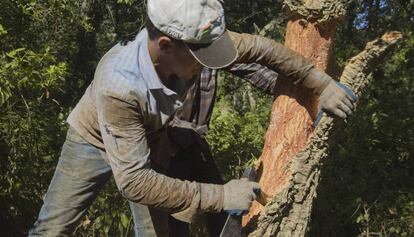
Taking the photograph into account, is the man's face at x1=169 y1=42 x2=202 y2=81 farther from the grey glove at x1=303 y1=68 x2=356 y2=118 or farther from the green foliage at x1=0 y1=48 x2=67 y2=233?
the green foliage at x1=0 y1=48 x2=67 y2=233

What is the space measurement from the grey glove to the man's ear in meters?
0.73

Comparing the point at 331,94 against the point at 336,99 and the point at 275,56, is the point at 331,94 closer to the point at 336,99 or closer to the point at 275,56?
the point at 336,99

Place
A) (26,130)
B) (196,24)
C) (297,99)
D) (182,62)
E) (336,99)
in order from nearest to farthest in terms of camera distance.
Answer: (196,24), (182,62), (336,99), (297,99), (26,130)

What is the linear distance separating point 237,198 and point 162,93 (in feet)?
1.73

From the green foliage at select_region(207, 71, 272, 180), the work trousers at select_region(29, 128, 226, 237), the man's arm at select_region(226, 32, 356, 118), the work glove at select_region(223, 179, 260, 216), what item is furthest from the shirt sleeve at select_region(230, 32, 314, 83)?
the green foliage at select_region(207, 71, 272, 180)

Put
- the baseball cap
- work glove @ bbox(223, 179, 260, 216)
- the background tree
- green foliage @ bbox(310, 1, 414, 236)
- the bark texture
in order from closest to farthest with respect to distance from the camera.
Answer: the baseball cap → work glove @ bbox(223, 179, 260, 216) → the bark texture → the background tree → green foliage @ bbox(310, 1, 414, 236)

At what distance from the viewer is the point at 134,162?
2602 mm

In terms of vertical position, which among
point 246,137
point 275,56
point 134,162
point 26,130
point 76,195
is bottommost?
point 246,137

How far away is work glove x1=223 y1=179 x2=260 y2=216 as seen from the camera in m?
2.66

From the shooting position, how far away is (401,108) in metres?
6.03

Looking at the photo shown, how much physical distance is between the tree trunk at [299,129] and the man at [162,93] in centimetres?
17

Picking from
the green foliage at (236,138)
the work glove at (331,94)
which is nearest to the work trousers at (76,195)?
the work glove at (331,94)

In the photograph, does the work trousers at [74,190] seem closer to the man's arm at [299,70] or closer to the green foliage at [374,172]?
the man's arm at [299,70]

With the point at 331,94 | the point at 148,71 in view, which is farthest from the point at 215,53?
the point at 331,94
